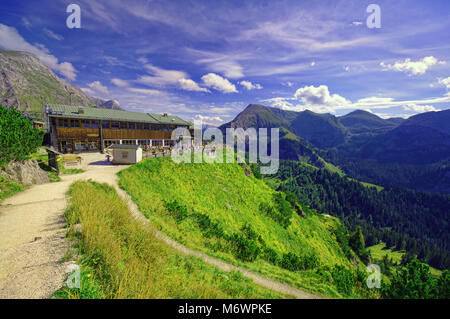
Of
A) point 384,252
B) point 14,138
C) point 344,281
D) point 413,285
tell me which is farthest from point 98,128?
point 384,252

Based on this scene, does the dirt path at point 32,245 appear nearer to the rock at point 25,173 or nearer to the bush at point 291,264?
the rock at point 25,173

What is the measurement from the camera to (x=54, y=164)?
21.5 m

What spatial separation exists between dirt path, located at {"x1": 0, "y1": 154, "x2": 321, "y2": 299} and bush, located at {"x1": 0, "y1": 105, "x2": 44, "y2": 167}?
3444 millimetres

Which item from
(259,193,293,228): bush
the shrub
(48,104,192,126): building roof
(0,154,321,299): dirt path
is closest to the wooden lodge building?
(48,104,192,126): building roof

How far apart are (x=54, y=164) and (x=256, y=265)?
25.6 metres

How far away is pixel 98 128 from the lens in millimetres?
37500

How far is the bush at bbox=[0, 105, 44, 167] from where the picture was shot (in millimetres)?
14695

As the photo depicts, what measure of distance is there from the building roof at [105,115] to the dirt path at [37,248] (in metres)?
25.4

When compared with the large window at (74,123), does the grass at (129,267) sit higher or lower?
lower

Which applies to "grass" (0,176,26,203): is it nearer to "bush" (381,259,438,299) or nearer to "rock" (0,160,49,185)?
"rock" (0,160,49,185)

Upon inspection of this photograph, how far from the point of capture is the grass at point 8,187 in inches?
523

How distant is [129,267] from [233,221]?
17659 millimetres

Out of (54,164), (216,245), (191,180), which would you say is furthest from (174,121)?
(216,245)

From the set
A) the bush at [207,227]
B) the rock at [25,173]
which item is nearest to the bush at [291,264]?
the bush at [207,227]
